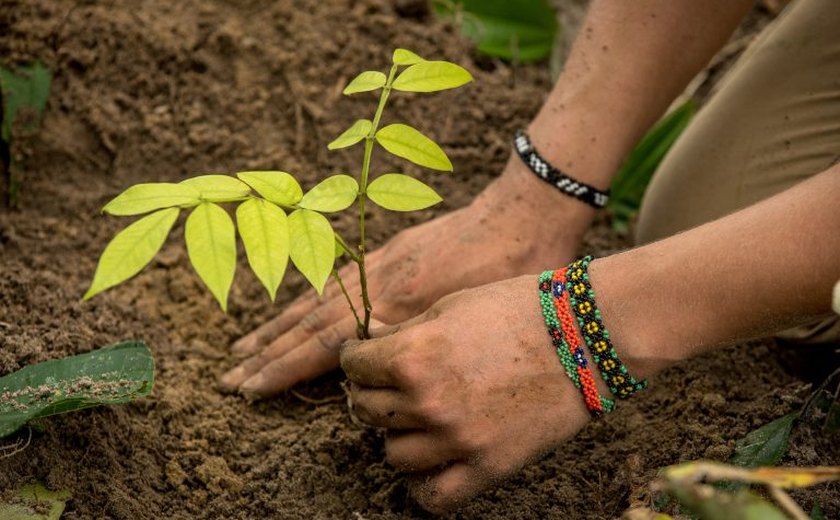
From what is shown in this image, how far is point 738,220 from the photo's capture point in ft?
3.50

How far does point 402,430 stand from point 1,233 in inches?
37.0

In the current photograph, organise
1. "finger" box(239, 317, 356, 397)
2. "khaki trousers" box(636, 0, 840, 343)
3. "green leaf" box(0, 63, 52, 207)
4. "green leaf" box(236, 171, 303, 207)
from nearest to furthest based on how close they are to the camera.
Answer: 1. "green leaf" box(236, 171, 303, 207)
2. "finger" box(239, 317, 356, 397)
3. "khaki trousers" box(636, 0, 840, 343)
4. "green leaf" box(0, 63, 52, 207)

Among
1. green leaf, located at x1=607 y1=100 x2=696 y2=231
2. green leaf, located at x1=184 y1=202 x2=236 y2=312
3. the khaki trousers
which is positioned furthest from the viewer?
green leaf, located at x1=607 y1=100 x2=696 y2=231

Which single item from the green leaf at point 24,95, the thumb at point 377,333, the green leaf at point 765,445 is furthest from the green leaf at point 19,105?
the green leaf at point 765,445

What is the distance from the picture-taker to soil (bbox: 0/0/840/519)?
1250mm

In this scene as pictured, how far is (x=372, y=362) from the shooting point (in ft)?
3.73

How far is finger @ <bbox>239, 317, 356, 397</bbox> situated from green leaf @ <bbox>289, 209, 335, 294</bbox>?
0.45 meters

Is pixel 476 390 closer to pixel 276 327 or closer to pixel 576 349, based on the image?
pixel 576 349

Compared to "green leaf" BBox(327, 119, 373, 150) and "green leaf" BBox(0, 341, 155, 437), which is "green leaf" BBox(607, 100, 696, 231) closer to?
"green leaf" BBox(327, 119, 373, 150)

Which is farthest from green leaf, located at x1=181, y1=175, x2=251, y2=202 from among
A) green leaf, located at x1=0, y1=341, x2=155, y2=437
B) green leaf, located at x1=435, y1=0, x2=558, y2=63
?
green leaf, located at x1=435, y1=0, x2=558, y2=63

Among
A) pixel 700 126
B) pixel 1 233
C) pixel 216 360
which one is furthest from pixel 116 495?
pixel 700 126

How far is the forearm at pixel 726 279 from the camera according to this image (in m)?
1.01

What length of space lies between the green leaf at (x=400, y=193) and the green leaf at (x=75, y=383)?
0.44 meters

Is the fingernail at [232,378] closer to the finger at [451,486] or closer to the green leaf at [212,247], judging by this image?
the finger at [451,486]
